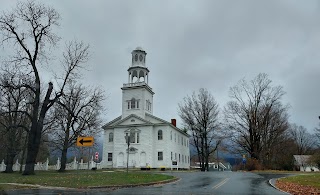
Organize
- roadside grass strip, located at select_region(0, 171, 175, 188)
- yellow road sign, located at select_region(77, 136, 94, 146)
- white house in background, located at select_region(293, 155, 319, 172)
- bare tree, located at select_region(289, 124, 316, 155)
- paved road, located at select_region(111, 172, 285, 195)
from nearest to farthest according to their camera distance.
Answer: paved road, located at select_region(111, 172, 285, 195)
roadside grass strip, located at select_region(0, 171, 175, 188)
yellow road sign, located at select_region(77, 136, 94, 146)
white house in background, located at select_region(293, 155, 319, 172)
bare tree, located at select_region(289, 124, 316, 155)

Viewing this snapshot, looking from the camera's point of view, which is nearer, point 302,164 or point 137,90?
point 137,90

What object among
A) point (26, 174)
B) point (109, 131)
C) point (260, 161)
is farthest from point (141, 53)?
point (26, 174)

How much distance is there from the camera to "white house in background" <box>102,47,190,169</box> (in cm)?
4862

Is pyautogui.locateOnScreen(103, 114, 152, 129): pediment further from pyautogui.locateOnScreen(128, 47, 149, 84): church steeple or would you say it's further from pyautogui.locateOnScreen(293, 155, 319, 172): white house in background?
pyautogui.locateOnScreen(293, 155, 319, 172): white house in background

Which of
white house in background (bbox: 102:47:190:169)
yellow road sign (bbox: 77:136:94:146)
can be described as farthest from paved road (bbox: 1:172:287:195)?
white house in background (bbox: 102:47:190:169)

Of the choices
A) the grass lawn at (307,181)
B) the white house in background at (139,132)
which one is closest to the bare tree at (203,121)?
the white house in background at (139,132)

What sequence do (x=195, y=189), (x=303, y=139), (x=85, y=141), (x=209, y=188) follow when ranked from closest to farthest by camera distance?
1. (x=195, y=189)
2. (x=209, y=188)
3. (x=85, y=141)
4. (x=303, y=139)

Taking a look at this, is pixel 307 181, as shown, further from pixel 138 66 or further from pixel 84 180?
pixel 138 66

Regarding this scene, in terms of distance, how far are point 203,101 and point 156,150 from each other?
14.3 metres

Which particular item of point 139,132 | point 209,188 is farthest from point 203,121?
point 209,188

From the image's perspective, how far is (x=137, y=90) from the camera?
51.7 m

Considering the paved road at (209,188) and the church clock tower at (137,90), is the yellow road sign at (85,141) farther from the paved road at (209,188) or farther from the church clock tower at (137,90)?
the church clock tower at (137,90)

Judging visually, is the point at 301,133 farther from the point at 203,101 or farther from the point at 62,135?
the point at 62,135

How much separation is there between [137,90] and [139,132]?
7.30 metres
